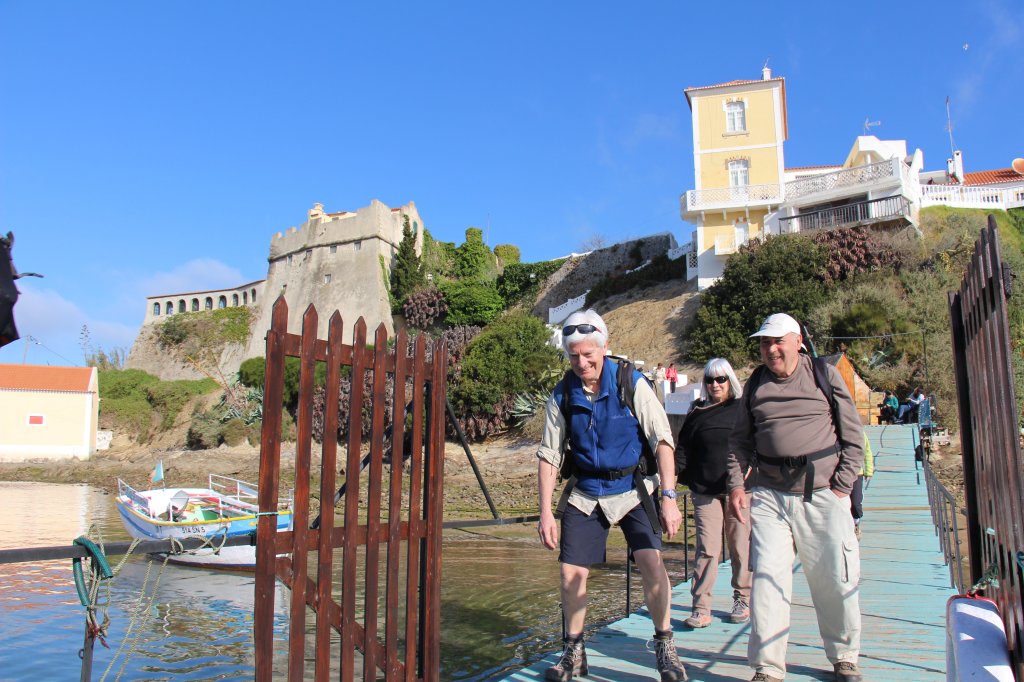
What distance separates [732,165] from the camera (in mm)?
30125

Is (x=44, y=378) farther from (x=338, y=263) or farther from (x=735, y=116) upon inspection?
(x=735, y=116)

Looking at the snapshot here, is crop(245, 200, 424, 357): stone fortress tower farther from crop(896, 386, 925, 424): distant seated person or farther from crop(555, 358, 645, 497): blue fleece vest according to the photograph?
crop(555, 358, 645, 497): blue fleece vest

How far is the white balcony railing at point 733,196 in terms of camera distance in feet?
94.8

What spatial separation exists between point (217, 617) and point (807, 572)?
7.17 meters

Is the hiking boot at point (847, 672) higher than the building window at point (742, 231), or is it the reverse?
the building window at point (742, 231)

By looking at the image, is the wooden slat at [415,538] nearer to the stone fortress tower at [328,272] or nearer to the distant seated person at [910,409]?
the distant seated person at [910,409]

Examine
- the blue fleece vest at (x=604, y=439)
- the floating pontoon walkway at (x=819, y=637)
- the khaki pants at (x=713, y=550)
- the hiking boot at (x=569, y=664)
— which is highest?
the blue fleece vest at (x=604, y=439)

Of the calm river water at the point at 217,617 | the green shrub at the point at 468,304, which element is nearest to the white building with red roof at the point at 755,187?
the green shrub at the point at 468,304

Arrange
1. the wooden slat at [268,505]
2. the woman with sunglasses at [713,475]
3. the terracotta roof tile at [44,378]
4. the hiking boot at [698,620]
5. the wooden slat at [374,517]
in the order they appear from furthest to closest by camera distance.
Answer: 1. the terracotta roof tile at [44,378]
2. the woman with sunglasses at [713,475]
3. the hiking boot at [698,620]
4. the wooden slat at [374,517]
5. the wooden slat at [268,505]

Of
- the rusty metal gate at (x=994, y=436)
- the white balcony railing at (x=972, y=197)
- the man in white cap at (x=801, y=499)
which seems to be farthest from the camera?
the white balcony railing at (x=972, y=197)

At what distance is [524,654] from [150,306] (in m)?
52.2

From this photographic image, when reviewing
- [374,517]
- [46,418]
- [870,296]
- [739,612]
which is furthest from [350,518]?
[46,418]

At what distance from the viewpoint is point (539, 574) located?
1006cm

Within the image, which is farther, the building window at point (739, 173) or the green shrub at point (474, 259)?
the green shrub at point (474, 259)
